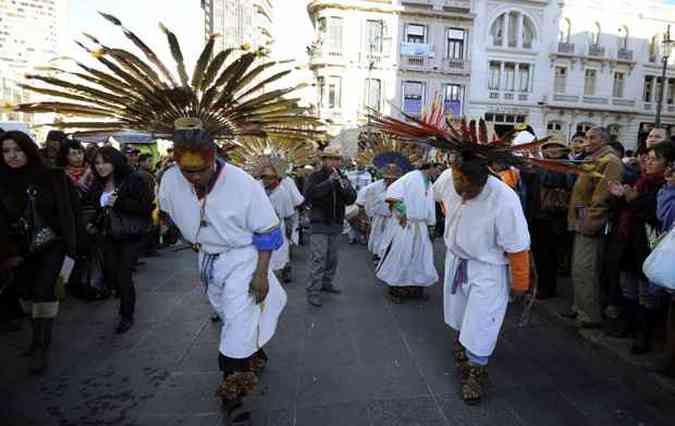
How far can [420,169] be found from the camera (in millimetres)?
5492

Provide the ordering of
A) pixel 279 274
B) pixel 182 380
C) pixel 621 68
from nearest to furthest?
pixel 182 380 < pixel 279 274 < pixel 621 68

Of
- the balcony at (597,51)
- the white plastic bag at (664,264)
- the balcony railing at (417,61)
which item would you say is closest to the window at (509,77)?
the balcony at (597,51)

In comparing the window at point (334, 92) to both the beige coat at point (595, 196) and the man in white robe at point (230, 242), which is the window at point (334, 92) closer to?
the beige coat at point (595, 196)

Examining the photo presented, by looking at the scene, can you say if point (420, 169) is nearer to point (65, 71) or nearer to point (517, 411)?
point (517, 411)

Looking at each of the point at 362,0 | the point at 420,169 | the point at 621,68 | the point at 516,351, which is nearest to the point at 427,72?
the point at 362,0

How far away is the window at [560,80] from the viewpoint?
29.2m

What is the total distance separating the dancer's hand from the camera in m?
2.70

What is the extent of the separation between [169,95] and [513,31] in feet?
102

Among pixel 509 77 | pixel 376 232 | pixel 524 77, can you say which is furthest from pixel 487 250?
pixel 524 77

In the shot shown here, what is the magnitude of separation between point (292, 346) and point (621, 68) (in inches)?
1349

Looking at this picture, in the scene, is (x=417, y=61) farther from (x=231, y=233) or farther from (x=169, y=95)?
(x=231, y=233)

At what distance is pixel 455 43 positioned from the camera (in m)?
28.8

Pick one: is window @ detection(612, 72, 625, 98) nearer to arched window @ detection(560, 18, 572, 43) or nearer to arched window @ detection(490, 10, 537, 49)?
arched window @ detection(560, 18, 572, 43)

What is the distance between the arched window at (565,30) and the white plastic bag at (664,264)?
31104 mm
